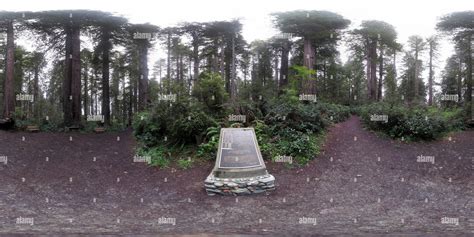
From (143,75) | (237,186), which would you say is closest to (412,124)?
Result: (237,186)

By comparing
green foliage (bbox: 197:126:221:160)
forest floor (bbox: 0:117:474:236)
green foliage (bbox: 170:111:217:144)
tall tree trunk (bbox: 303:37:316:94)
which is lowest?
forest floor (bbox: 0:117:474:236)

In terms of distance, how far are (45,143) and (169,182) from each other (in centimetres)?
782

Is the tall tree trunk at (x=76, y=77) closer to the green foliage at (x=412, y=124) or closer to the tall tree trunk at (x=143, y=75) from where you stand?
the tall tree trunk at (x=143, y=75)

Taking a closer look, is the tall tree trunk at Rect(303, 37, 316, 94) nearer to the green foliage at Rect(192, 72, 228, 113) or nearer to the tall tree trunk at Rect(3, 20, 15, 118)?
the green foliage at Rect(192, 72, 228, 113)

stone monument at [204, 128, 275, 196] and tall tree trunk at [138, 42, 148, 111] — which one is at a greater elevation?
tall tree trunk at [138, 42, 148, 111]

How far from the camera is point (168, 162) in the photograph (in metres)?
13.2

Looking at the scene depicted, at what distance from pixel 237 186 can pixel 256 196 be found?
671 mm

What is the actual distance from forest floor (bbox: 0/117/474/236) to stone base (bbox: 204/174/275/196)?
25 cm

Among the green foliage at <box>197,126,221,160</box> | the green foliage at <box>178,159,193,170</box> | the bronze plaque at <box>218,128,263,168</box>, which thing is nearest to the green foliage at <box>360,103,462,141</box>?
the bronze plaque at <box>218,128,263,168</box>

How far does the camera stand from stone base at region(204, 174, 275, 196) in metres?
10.4

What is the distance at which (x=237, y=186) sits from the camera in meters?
10.4

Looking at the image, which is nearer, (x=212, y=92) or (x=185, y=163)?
(x=185, y=163)

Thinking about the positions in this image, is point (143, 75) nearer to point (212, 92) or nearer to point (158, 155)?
point (212, 92)

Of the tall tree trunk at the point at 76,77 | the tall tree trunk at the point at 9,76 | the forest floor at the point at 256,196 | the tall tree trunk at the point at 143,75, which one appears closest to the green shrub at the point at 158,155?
the forest floor at the point at 256,196
